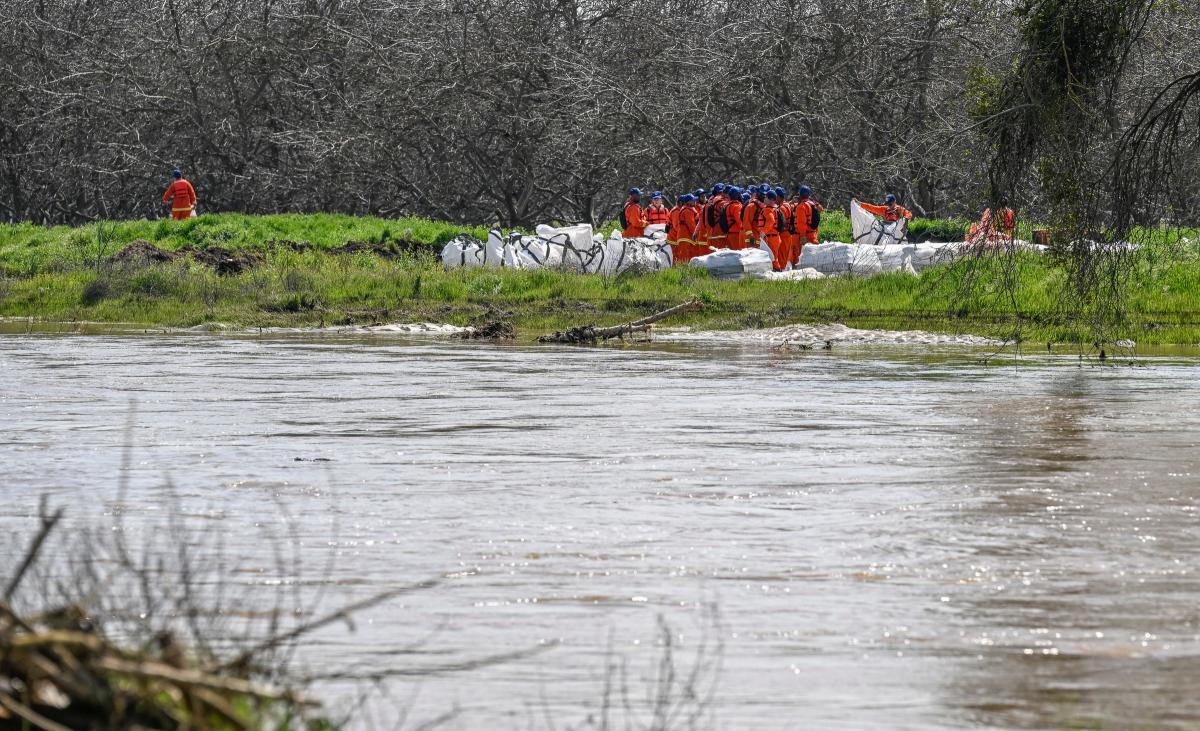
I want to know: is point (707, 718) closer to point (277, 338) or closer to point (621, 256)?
point (277, 338)

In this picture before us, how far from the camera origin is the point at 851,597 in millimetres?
8438

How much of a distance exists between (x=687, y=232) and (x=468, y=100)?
14256mm

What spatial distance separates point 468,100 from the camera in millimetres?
47125

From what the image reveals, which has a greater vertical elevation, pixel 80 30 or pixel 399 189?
pixel 80 30

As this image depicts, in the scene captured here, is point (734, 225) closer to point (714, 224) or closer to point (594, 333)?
point (714, 224)

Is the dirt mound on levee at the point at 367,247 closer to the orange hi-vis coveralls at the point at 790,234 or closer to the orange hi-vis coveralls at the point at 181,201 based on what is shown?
the orange hi-vis coveralls at the point at 181,201

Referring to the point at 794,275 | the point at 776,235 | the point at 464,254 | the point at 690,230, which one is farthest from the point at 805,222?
the point at 464,254

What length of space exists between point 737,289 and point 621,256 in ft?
10.2

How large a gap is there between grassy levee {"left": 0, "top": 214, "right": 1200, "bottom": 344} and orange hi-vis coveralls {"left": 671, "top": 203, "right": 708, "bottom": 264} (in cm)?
220

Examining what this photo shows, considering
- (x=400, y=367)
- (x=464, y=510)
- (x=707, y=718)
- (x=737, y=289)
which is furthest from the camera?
(x=737, y=289)

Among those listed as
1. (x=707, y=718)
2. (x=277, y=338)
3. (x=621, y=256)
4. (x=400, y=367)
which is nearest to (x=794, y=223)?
(x=621, y=256)

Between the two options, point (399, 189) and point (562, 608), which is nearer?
point (562, 608)

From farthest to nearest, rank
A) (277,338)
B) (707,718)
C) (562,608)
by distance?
(277,338) → (562,608) → (707,718)

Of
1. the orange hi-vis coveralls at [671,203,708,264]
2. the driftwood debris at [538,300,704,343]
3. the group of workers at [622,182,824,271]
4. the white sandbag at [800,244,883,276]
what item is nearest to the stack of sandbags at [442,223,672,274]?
the orange hi-vis coveralls at [671,203,708,264]
